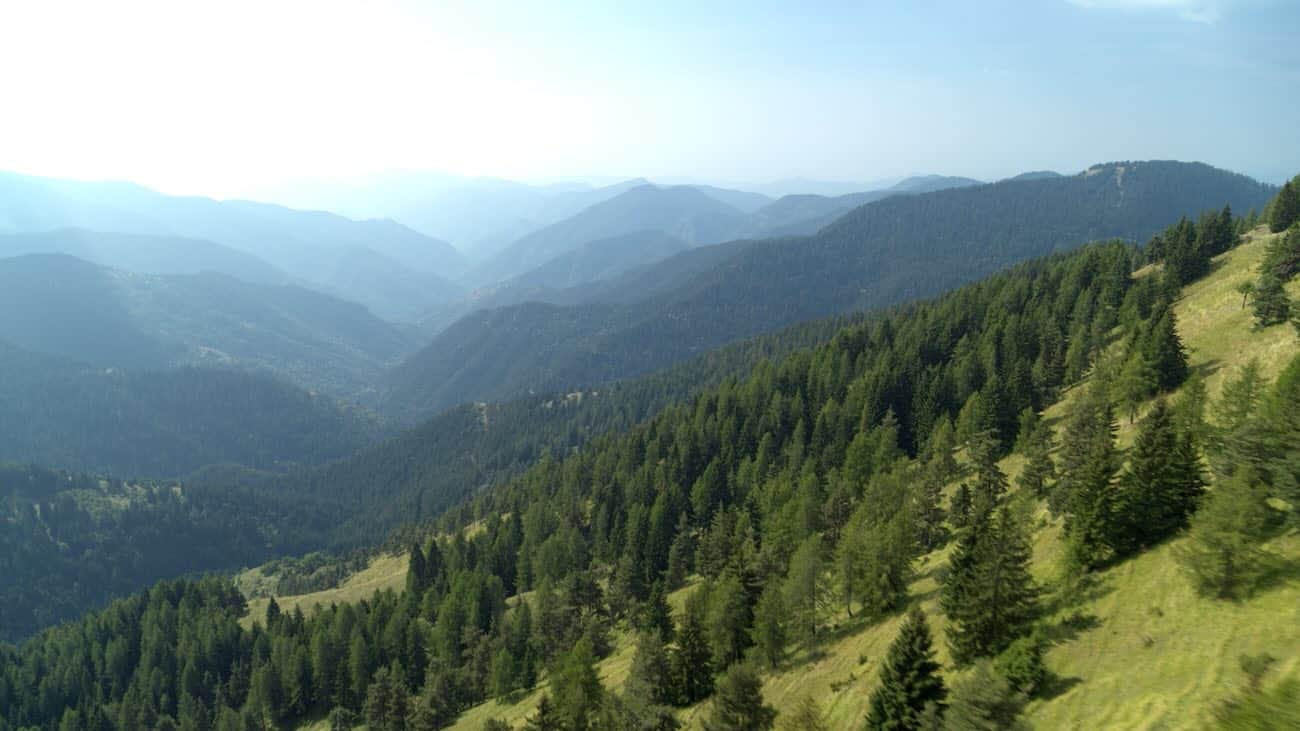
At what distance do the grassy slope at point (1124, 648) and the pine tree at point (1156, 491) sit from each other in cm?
162

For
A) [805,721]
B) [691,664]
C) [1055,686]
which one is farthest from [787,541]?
[1055,686]

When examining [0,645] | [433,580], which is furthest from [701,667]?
[0,645]

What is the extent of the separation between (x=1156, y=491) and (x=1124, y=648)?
40.2 feet

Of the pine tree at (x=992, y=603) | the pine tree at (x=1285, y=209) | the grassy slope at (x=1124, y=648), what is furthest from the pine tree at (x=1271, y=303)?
the pine tree at (x=992, y=603)

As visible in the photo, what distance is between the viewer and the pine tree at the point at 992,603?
34.9 m

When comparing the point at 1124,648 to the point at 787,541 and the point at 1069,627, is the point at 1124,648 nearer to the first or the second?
the point at 1069,627

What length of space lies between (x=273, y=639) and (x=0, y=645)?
279 ft

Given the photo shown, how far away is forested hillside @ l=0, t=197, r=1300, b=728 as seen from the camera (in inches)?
1475

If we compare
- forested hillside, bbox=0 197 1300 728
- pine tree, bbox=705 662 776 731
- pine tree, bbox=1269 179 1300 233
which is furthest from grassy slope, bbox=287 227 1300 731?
pine tree, bbox=1269 179 1300 233

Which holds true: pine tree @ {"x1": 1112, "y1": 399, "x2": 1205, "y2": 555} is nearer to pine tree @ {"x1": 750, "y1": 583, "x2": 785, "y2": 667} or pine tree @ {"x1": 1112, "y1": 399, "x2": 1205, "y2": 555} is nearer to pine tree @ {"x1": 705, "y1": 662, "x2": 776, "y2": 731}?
pine tree @ {"x1": 750, "y1": 583, "x2": 785, "y2": 667}

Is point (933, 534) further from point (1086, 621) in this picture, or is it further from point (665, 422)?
point (665, 422)

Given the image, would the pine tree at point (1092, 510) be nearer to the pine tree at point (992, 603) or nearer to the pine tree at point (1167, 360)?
the pine tree at point (992, 603)

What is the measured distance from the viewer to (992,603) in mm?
35281

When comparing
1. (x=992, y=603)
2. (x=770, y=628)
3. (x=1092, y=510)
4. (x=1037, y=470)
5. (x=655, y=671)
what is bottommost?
(x=655, y=671)
